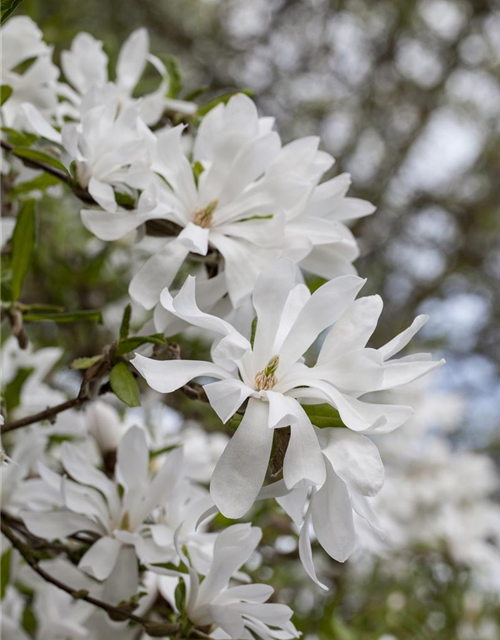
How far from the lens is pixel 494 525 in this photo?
1.42 m

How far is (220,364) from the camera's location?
0.37 m

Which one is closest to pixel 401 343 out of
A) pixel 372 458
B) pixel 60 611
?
pixel 372 458

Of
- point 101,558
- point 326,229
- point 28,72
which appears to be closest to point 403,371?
point 326,229

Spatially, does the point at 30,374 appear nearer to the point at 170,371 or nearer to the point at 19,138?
the point at 19,138

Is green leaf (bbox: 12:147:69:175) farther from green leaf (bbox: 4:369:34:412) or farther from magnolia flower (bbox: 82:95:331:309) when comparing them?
green leaf (bbox: 4:369:34:412)

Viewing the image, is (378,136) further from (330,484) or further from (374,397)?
(330,484)

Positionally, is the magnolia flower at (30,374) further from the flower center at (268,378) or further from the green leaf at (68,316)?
the flower center at (268,378)

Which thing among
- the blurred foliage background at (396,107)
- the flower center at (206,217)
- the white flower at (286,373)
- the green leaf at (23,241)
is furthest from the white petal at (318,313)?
the blurred foliage background at (396,107)

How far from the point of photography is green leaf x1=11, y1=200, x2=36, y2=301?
552mm

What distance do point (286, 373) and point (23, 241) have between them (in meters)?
0.27

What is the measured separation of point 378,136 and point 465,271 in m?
0.44

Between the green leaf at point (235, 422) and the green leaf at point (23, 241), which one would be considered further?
the green leaf at point (23, 241)

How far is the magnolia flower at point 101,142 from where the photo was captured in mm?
454

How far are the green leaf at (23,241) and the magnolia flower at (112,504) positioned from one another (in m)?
0.14
